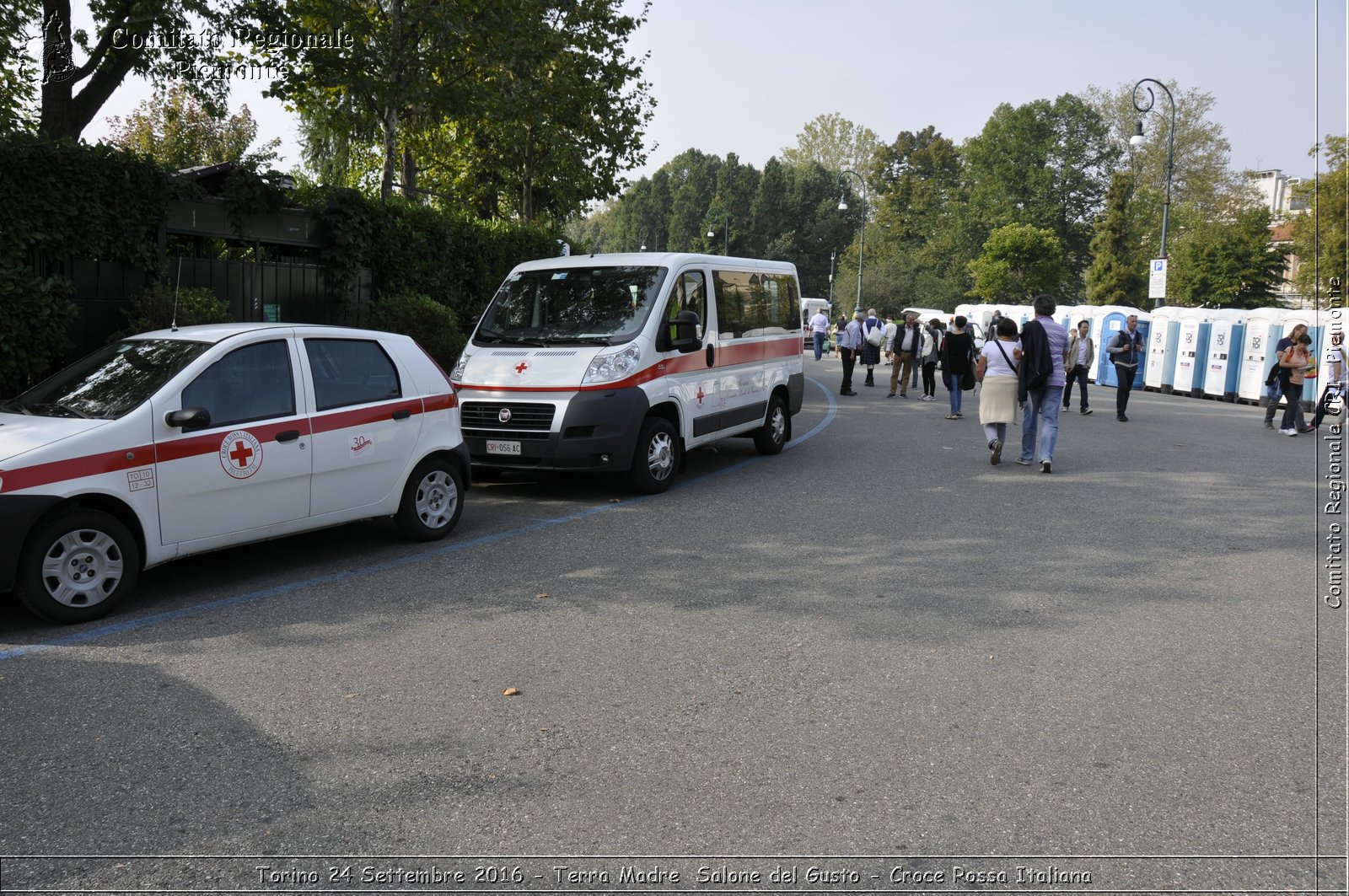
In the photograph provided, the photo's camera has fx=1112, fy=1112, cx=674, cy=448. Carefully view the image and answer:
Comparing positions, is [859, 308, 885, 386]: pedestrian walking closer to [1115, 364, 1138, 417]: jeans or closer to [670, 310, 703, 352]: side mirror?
[1115, 364, 1138, 417]: jeans

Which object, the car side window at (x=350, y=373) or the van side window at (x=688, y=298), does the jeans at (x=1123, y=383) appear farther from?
the car side window at (x=350, y=373)

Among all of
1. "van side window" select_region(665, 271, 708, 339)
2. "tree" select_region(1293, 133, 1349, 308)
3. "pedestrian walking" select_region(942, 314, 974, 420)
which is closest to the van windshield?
"van side window" select_region(665, 271, 708, 339)

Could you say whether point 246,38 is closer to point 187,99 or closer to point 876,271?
point 187,99

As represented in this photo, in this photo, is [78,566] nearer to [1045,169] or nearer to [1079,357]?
[1079,357]

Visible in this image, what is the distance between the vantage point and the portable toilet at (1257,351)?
2600 centimetres

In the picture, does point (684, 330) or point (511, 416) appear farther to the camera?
point (684, 330)

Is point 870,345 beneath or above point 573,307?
beneath

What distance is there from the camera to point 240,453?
21.6ft

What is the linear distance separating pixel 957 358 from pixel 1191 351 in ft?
47.7

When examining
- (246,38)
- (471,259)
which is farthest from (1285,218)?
(246,38)

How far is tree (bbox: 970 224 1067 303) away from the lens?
237 ft

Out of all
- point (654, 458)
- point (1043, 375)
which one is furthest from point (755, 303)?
point (1043, 375)

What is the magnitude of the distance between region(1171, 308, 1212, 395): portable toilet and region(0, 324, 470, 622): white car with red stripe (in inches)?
1016

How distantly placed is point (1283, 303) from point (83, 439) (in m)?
53.2
